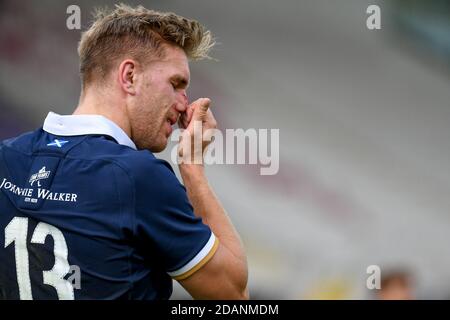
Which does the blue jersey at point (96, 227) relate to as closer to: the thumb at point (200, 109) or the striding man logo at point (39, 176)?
the striding man logo at point (39, 176)

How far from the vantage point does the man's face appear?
6.56 ft

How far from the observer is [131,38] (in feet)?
6.71

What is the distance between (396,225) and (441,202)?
38 centimetres

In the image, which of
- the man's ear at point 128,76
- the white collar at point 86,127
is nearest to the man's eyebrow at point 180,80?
the man's ear at point 128,76

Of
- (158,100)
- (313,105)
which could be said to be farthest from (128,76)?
(313,105)

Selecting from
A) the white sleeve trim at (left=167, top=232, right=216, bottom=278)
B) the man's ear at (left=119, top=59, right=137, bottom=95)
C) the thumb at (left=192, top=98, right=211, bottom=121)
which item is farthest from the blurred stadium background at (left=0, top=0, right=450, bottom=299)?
the white sleeve trim at (left=167, top=232, right=216, bottom=278)

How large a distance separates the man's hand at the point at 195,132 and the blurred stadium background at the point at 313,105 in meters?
2.81

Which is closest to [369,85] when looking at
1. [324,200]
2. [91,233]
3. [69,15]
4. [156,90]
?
[324,200]

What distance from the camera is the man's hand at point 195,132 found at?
2061mm

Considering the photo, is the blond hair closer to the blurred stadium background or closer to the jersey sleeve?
the jersey sleeve

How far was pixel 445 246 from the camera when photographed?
4.94 m

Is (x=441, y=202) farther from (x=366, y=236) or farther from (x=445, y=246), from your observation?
(x=366, y=236)

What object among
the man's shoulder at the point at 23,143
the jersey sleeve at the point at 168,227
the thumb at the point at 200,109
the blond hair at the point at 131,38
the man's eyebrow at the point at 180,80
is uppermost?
the blond hair at the point at 131,38

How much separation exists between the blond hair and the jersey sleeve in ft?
1.31
